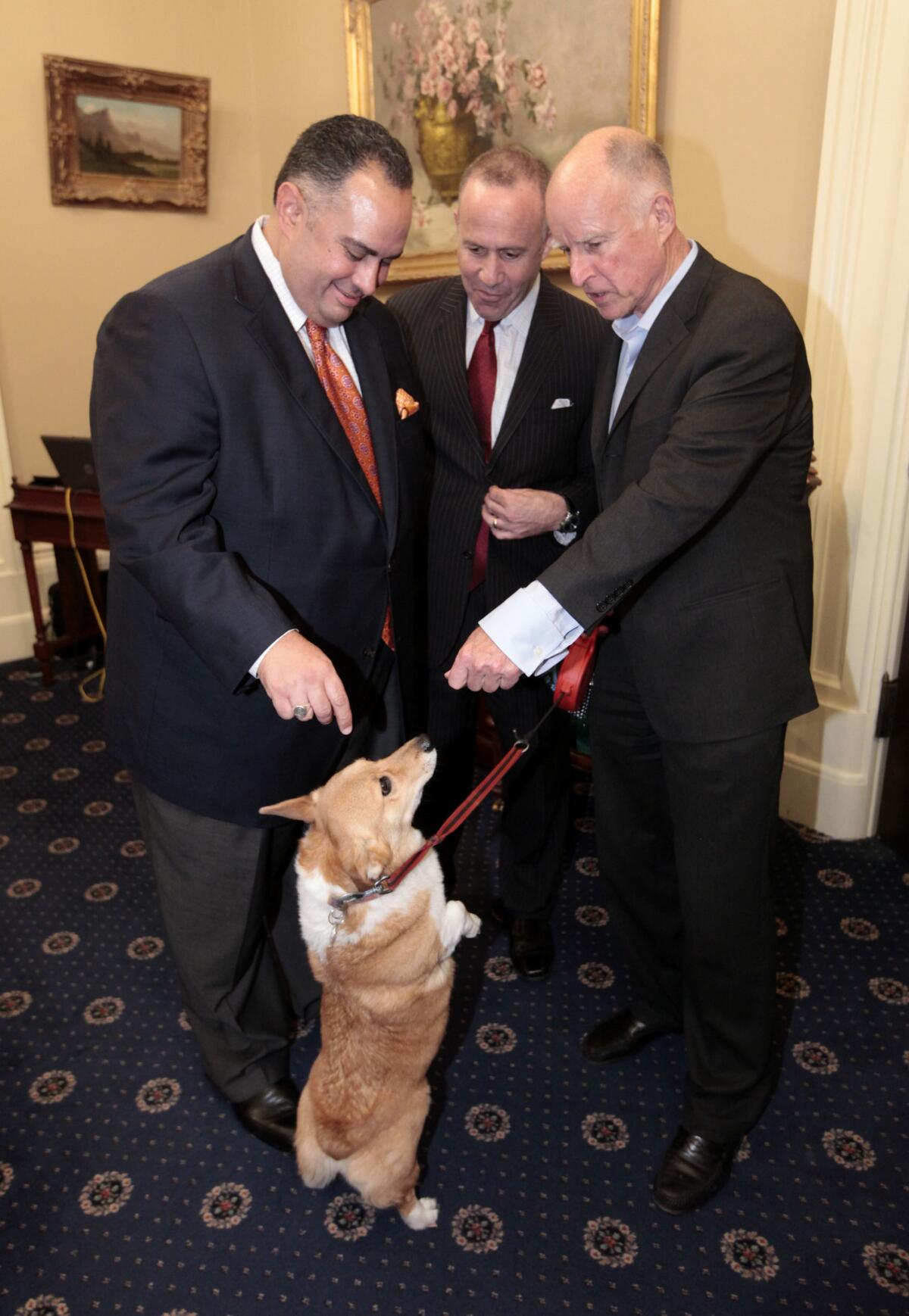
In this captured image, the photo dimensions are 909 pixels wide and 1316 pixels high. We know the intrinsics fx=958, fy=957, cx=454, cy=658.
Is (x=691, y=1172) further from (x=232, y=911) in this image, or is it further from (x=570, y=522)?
(x=570, y=522)

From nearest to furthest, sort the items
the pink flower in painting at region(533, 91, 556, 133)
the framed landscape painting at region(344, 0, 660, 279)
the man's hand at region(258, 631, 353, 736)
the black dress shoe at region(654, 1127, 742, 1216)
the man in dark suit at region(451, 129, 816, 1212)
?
the man's hand at region(258, 631, 353, 736), the man in dark suit at region(451, 129, 816, 1212), the black dress shoe at region(654, 1127, 742, 1216), the framed landscape painting at region(344, 0, 660, 279), the pink flower in painting at region(533, 91, 556, 133)

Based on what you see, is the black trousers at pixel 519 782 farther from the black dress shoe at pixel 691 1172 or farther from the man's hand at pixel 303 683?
the man's hand at pixel 303 683

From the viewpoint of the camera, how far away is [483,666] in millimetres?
1691

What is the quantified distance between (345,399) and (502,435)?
0.57 metres

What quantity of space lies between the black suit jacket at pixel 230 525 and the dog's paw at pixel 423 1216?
2.72ft

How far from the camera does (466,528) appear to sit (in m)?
2.39

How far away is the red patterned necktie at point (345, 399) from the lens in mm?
1841

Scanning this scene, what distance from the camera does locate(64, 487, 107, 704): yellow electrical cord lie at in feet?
14.7

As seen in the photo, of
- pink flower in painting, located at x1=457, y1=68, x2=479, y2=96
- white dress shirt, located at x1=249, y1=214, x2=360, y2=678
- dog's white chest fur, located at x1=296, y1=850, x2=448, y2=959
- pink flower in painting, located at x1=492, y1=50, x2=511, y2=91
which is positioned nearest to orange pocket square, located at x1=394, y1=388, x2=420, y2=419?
white dress shirt, located at x1=249, y1=214, x2=360, y2=678

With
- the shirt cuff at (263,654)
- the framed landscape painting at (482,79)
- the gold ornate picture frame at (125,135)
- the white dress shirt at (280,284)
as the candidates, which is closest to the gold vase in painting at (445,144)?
the framed landscape painting at (482,79)

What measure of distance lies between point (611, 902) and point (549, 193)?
1.56 metres

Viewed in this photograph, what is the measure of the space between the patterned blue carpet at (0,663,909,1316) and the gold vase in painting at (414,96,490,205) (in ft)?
10.1

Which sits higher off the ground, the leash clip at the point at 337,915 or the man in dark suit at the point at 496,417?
the man in dark suit at the point at 496,417

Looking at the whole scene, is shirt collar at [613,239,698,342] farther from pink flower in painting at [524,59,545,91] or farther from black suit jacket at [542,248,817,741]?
pink flower in painting at [524,59,545,91]
